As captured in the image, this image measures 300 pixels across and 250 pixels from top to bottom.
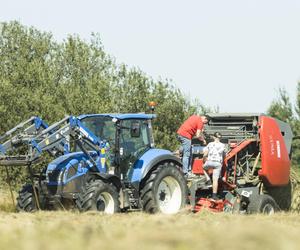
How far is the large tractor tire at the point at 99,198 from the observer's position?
13.4m

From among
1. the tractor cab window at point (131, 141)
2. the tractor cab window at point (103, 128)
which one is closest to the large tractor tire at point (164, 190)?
the tractor cab window at point (131, 141)

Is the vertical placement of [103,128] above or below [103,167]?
above

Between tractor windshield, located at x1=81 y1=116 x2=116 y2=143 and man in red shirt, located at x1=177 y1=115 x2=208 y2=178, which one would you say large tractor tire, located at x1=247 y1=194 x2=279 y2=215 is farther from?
tractor windshield, located at x1=81 y1=116 x2=116 y2=143

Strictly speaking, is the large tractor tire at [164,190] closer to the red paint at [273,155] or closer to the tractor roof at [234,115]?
the red paint at [273,155]

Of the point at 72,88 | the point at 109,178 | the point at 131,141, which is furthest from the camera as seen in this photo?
the point at 72,88

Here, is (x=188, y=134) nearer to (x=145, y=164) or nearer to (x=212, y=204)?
(x=212, y=204)

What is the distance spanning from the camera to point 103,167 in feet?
47.2

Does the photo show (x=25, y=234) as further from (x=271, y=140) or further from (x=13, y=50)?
(x=13, y=50)

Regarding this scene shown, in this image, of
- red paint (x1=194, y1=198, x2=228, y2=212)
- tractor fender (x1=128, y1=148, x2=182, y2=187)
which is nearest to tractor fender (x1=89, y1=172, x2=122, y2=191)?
tractor fender (x1=128, y1=148, x2=182, y2=187)

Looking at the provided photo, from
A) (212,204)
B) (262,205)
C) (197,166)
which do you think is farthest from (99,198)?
(262,205)

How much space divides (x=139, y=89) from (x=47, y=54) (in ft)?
19.3

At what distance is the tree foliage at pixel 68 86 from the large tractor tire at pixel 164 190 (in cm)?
1253

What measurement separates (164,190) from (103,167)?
154cm

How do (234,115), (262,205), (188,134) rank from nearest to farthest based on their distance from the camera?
1. (262,205)
2. (188,134)
3. (234,115)
